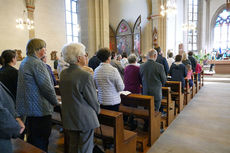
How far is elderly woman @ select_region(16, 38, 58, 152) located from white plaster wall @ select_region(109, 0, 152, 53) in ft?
35.2

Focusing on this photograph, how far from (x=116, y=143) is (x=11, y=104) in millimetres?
1355

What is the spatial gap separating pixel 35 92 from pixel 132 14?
12.9m

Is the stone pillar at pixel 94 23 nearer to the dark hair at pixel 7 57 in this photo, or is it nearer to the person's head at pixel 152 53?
the person's head at pixel 152 53

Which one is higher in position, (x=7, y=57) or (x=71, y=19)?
(x=71, y=19)

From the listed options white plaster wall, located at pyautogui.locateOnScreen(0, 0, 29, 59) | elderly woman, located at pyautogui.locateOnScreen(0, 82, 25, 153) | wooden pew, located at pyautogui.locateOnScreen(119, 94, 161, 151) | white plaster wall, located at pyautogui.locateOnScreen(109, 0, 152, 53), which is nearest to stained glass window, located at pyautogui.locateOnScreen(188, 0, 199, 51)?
white plaster wall, located at pyautogui.locateOnScreen(109, 0, 152, 53)

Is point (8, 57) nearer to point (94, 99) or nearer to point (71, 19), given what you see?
point (94, 99)

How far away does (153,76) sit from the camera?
333 cm

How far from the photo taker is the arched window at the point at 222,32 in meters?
17.8

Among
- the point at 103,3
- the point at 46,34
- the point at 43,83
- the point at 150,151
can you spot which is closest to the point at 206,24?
the point at 103,3

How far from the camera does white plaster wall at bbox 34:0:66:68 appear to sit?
31.7ft

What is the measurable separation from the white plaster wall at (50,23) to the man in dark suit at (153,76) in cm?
796

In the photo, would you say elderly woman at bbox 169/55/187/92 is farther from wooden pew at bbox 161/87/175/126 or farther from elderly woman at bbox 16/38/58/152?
elderly woman at bbox 16/38/58/152

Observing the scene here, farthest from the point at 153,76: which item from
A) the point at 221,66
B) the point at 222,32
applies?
the point at 222,32

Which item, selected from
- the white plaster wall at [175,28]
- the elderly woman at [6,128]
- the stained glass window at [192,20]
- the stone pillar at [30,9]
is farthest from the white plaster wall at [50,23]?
the stained glass window at [192,20]
